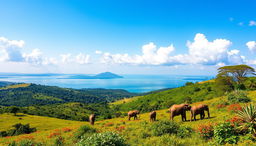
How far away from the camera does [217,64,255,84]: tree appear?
151 ft

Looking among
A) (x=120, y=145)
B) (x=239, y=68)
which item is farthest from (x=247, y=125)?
(x=239, y=68)

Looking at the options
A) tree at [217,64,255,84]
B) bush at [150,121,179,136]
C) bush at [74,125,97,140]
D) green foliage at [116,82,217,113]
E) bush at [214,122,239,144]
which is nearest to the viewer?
bush at [214,122,239,144]

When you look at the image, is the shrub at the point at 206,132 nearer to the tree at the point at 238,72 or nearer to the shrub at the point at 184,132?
the shrub at the point at 184,132

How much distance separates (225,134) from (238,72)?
50.3 meters

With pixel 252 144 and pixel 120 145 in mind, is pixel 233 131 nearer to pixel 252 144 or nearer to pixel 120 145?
pixel 252 144

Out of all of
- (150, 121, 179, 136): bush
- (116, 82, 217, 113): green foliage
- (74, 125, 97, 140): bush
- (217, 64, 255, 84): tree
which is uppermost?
(217, 64, 255, 84): tree

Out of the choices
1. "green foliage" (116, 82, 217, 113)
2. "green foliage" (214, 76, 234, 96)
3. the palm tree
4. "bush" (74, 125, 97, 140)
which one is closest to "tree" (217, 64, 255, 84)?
"green foliage" (214, 76, 234, 96)

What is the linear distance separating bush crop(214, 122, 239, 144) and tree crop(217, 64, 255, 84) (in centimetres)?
4919

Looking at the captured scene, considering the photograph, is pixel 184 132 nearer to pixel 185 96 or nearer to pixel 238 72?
pixel 238 72

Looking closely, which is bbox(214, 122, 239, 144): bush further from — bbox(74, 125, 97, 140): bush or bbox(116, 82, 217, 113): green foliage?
bbox(116, 82, 217, 113): green foliage

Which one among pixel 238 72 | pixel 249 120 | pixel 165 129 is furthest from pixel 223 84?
pixel 165 129

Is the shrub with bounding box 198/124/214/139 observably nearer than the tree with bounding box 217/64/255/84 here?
Yes

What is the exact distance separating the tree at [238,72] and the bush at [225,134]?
Result: 49191mm

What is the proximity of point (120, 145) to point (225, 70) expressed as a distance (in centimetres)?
5494
